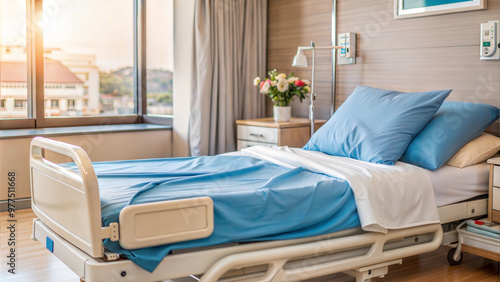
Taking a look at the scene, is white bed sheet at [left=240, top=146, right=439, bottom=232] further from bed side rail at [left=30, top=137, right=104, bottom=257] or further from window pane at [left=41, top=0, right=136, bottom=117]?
window pane at [left=41, top=0, right=136, bottom=117]

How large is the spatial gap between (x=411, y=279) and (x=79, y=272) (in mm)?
1606

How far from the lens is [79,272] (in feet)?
6.26

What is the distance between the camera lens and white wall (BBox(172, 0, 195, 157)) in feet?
14.2

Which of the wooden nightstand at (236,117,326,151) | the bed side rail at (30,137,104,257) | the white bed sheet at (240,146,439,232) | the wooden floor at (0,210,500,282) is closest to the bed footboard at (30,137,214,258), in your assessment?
the bed side rail at (30,137,104,257)

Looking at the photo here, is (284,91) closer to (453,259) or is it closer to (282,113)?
(282,113)

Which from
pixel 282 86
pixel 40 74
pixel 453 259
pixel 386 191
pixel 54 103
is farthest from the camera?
pixel 54 103

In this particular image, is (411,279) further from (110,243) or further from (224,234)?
(110,243)

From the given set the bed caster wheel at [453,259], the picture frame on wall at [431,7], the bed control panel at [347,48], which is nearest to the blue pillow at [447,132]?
the bed caster wheel at [453,259]

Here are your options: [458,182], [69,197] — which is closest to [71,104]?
[69,197]

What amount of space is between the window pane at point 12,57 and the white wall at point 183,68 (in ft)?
4.03

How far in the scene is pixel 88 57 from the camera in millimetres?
4562

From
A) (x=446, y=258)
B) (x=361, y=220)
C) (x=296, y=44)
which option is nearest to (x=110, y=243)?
(x=361, y=220)

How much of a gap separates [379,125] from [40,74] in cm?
286

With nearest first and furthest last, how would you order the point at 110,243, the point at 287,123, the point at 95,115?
the point at 110,243 → the point at 287,123 → the point at 95,115
